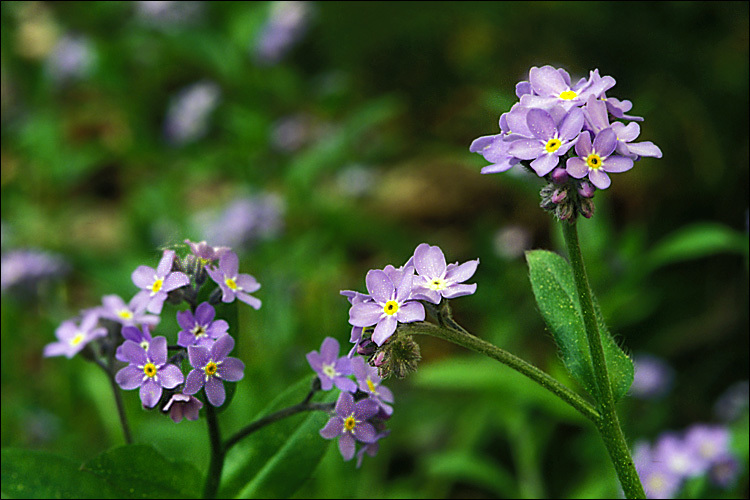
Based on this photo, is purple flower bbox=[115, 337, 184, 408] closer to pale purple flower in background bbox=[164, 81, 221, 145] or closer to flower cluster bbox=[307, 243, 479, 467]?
flower cluster bbox=[307, 243, 479, 467]

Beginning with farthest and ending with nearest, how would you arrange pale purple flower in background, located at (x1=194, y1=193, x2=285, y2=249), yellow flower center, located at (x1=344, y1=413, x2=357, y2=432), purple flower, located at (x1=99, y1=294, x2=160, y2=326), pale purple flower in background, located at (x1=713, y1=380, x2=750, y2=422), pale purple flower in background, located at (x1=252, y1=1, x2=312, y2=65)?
pale purple flower in background, located at (x1=252, y1=1, x2=312, y2=65), pale purple flower in background, located at (x1=194, y1=193, x2=285, y2=249), pale purple flower in background, located at (x1=713, y1=380, x2=750, y2=422), purple flower, located at (x1=99, y1=294, x2=160, y2=326), yellow flower center, located at (x1=344, y1=413, x2=357, y2=432)

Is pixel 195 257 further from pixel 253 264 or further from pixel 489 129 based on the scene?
pixel 489 129

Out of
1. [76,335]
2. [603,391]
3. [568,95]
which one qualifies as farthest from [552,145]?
[76,335]

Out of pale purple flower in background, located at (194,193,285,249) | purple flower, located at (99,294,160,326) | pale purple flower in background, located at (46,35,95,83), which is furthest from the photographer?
pale purple flower in background, located at (46,35,95,83)

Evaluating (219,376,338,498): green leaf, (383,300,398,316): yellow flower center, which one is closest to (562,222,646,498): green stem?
(383,300,398,316): yellow flower center

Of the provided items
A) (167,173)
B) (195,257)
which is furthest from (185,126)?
(195,257)

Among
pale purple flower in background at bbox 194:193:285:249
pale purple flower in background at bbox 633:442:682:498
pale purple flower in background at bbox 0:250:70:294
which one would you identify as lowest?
pale purple flower in background at bbox 633:442:682:498

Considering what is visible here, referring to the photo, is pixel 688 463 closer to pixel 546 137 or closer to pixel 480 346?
pixel 480 346
